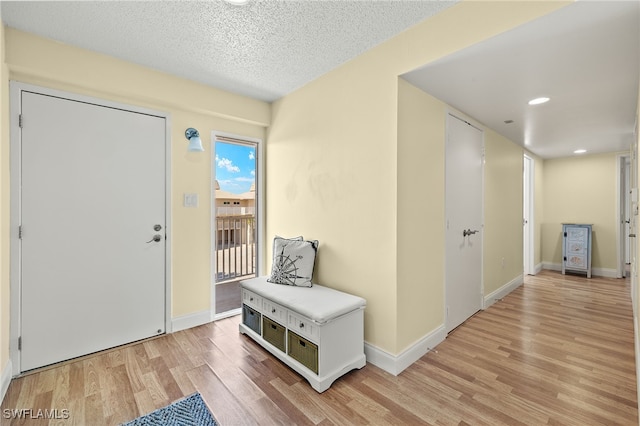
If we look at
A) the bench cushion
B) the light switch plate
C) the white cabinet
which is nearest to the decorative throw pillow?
the bench cushion

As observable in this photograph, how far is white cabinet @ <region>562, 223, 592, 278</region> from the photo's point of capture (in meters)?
4.90

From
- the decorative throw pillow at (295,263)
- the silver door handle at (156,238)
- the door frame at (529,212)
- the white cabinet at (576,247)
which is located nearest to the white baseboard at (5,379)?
the silver door handle at (156,238)

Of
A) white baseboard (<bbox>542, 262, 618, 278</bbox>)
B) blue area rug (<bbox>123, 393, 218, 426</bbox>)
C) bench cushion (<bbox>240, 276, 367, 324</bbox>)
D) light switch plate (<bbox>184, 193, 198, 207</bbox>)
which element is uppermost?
light switch plate (<bbox>184, 193, 198, 207</bbox>)

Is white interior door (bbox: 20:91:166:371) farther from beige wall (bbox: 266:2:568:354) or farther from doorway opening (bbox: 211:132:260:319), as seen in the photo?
beige wall (bbox: 266:2:568:354)

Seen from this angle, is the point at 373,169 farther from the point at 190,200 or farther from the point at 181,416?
the point at 181,416

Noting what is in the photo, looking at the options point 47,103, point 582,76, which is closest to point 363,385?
point 582,76

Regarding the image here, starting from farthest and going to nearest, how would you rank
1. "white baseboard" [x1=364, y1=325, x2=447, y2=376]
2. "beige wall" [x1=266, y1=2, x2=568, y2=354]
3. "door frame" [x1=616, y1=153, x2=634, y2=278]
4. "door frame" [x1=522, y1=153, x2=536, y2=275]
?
"door frame" [x1=522, y1=153, x2=536, y2=275] → "door frame" [x1=616, y1=153, x2=634, y2=278] → "white baseboard" [x1=364, y1=325, x2=447, y2=376] → "beige wall" [x1=266, y1=2, x2=568, y2=354]

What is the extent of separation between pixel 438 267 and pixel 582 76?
1.77 metres

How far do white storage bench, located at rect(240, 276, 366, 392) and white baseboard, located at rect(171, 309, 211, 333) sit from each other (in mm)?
774

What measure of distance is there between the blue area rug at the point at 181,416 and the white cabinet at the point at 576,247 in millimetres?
6041

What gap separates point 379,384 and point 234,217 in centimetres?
312

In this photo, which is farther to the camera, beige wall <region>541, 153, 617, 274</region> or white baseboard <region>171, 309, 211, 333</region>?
beige wall <region>541, 153, 617, 274</region>

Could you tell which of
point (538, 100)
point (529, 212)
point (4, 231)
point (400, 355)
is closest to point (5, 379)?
point (4, 231)

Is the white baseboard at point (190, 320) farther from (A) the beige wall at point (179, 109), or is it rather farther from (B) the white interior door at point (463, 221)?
(B) the white interior door at point (463, 221)
